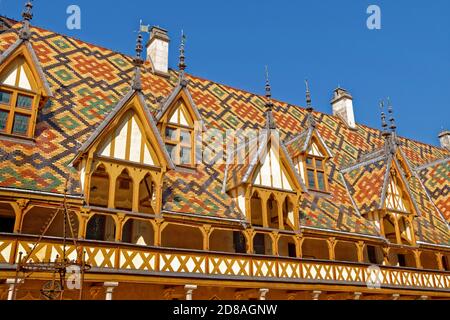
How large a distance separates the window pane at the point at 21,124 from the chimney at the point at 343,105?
2092 centimetres

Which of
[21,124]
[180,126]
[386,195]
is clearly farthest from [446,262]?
[21,124]

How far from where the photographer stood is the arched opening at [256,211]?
17.8 m

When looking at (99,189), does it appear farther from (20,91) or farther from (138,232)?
(20,91)

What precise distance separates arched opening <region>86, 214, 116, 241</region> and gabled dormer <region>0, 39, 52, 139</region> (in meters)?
3.26

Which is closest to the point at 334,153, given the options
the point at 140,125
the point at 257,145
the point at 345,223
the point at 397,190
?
the point at 397,190

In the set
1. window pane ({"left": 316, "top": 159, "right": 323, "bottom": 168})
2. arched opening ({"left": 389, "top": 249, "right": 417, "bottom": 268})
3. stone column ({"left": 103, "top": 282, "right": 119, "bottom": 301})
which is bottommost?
stone column ({"left": 103, "top": 282, "right": 119, "bottom": 301})

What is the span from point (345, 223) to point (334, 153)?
690 centimetres

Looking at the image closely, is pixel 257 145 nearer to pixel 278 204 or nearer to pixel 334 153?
pixel 278 204

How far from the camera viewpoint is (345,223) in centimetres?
1950

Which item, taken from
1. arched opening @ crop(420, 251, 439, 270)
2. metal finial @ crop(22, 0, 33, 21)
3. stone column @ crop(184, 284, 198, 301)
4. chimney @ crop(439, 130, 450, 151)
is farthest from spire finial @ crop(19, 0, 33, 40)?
chimney @ crop(439, 130, 450, 151)

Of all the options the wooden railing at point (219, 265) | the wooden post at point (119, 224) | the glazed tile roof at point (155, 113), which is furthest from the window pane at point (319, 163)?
the wooden post at point (119, 224)

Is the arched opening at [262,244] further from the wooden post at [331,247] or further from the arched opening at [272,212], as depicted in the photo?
the wooden post at [331,247]

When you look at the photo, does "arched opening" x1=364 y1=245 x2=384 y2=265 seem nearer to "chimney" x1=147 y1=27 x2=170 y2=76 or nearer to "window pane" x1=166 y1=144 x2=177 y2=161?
"window pane" x1=166 y1=144 x2=177 y2=161

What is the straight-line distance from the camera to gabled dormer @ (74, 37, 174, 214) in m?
14.3
